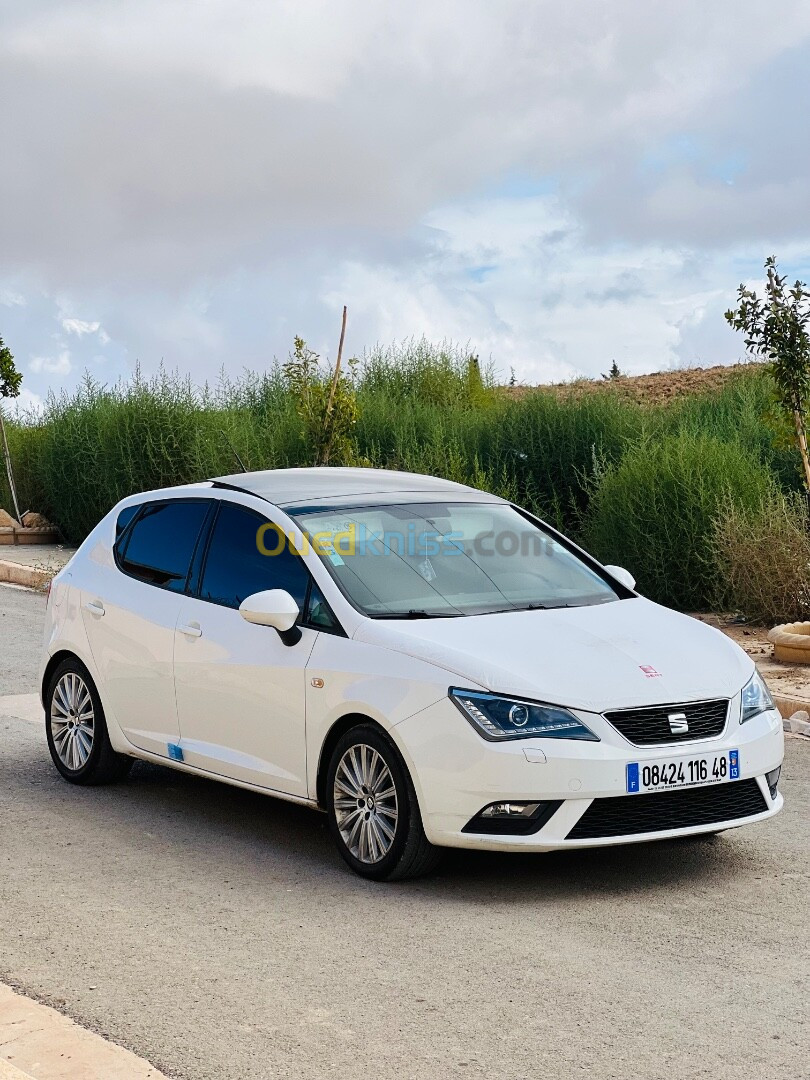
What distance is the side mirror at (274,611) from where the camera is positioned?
21.0 ft

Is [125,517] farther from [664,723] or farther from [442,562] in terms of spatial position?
[664,723]

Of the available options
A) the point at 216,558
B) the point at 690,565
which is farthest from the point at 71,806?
the point at 690,565

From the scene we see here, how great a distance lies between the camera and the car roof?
721cm

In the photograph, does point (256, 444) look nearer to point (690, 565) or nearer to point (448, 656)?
point (690, 565)

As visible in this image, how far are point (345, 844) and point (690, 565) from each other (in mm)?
9619

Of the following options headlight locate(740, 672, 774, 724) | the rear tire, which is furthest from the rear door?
headlight locate(740, 672, 774, 724)

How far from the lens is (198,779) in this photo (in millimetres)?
8320

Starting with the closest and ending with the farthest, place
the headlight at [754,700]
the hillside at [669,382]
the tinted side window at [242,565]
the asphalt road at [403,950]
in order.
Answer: the asphalt road at [403,950] → the headlight at [754,700] → the tinted side window at [242,565] → the hillside at [669,382]

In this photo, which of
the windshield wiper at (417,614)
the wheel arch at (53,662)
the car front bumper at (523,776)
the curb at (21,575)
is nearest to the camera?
the car front bumper at (523,776)

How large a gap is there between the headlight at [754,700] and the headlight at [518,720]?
835 mm

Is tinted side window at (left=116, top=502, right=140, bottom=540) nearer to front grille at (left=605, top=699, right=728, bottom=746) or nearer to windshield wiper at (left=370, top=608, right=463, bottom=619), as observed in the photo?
windshield wiper at (left=370, top=608, right=463, bottom=619)

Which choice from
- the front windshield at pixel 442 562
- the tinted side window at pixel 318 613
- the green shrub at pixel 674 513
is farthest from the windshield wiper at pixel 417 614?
the green shrub at pixel 674 513

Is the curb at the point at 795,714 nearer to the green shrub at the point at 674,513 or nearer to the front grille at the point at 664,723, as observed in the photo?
the front grille at the point at 664,723

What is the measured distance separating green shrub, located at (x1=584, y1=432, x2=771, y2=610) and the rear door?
26.5ft
